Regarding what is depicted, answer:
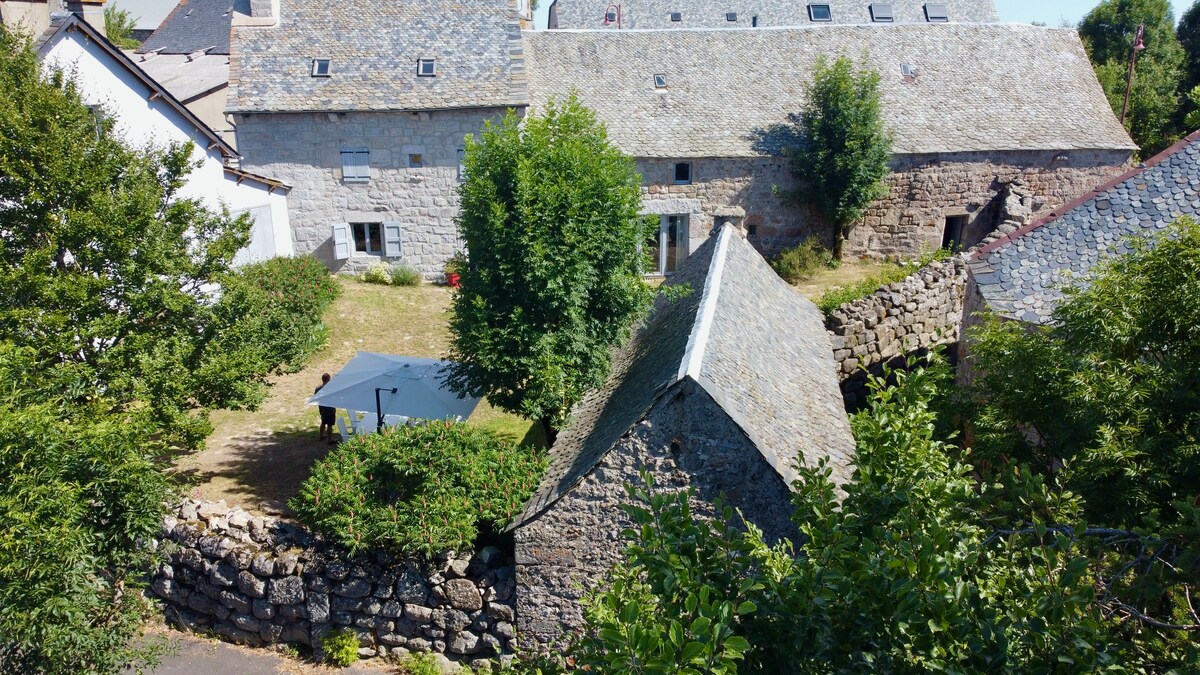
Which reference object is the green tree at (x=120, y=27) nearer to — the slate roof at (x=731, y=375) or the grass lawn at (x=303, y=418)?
the grass lawn at (x=303, y=418)

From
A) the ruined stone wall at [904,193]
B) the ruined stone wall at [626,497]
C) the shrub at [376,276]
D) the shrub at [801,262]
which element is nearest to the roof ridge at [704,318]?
the ruined stone wall at [626,497]

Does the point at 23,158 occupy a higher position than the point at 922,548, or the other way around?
the point at 23,158

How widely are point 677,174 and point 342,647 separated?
16968mm

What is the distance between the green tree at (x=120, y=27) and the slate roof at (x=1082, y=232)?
165 feet

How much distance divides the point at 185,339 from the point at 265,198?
1140 cm

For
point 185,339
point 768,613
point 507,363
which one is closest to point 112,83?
point 185,339

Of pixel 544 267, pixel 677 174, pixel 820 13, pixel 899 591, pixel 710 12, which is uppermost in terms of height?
pixel 710 12

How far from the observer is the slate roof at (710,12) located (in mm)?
34312

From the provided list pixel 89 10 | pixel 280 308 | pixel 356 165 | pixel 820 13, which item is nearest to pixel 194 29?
pixel 356 165

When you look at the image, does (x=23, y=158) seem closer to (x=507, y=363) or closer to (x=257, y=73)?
(x=507, y=363)

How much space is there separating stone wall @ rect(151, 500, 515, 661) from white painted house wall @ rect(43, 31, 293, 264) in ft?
18.5

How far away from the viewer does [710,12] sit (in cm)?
3481

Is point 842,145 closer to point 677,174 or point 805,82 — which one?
point 805,82

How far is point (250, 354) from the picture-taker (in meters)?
11.6
